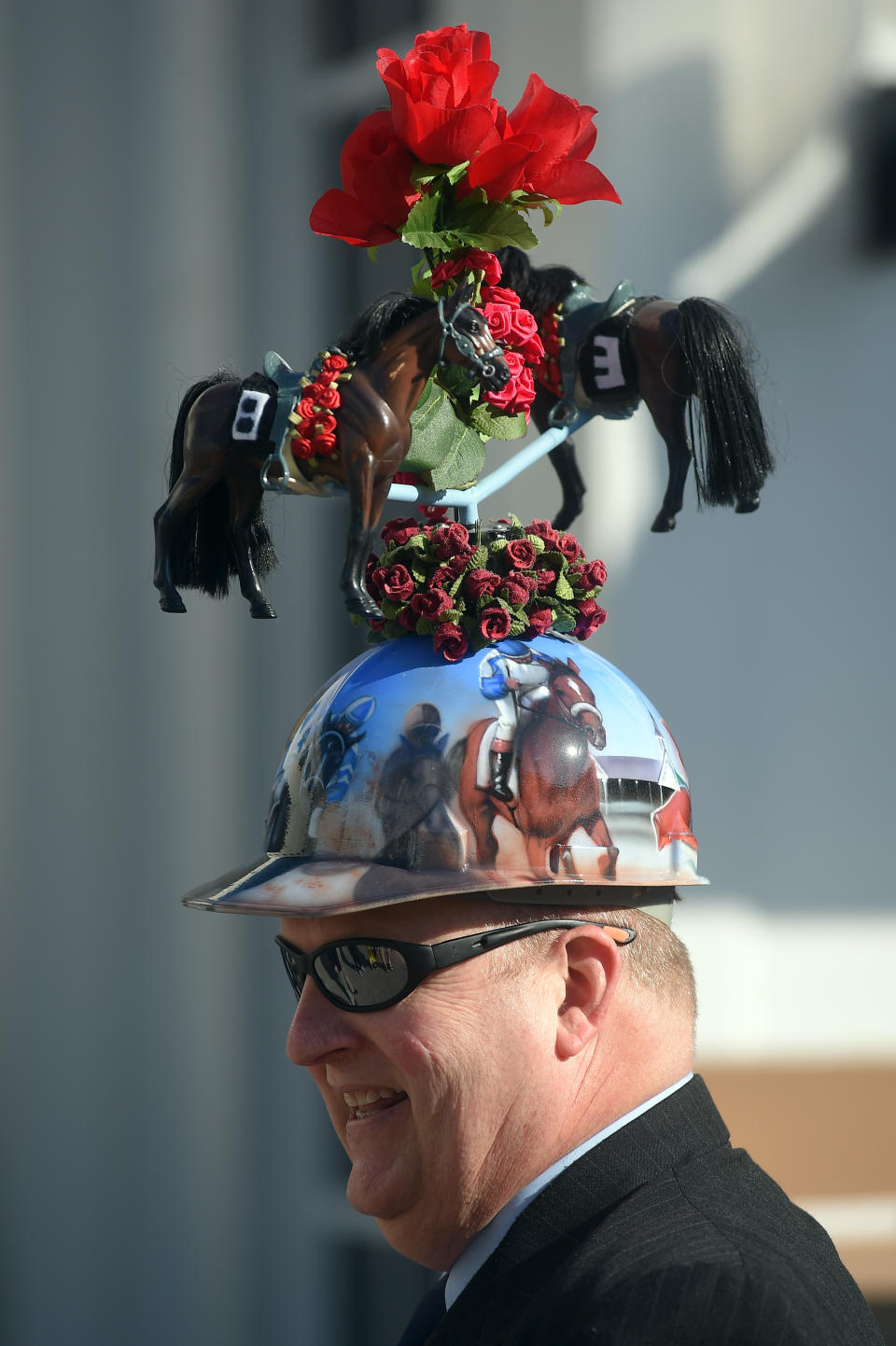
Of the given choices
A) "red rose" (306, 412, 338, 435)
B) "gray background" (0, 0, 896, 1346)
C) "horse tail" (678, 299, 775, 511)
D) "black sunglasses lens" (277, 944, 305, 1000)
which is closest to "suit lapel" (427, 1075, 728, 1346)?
"black sunglasses lens" (277, 944, 305, 1000)

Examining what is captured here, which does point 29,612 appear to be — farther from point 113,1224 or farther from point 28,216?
point 113,1224

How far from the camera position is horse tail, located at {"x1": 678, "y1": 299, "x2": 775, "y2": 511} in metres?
1.80

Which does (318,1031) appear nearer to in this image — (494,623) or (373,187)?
(494,623)

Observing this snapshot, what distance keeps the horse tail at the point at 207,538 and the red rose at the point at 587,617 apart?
0.43 metres

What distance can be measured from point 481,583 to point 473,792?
264 millimetres

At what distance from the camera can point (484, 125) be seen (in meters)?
1.70

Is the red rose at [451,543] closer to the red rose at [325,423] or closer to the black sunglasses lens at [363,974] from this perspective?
the red rose at [325,423]

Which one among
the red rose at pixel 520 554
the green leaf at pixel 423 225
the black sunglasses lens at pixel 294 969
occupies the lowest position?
the black sunglasses lens at pixel 294 969

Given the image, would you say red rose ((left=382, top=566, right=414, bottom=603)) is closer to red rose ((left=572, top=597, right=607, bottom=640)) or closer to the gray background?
red rose ((left=572, top=597, right=607, bottom=640))

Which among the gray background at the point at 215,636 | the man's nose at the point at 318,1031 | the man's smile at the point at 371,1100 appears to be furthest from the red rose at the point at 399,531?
the gray background at the point at 215,636

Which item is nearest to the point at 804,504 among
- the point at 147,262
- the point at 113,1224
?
the point at 147,262

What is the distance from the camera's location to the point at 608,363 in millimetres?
1927

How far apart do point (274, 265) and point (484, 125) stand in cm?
279

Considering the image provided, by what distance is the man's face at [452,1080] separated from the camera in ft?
5.42
